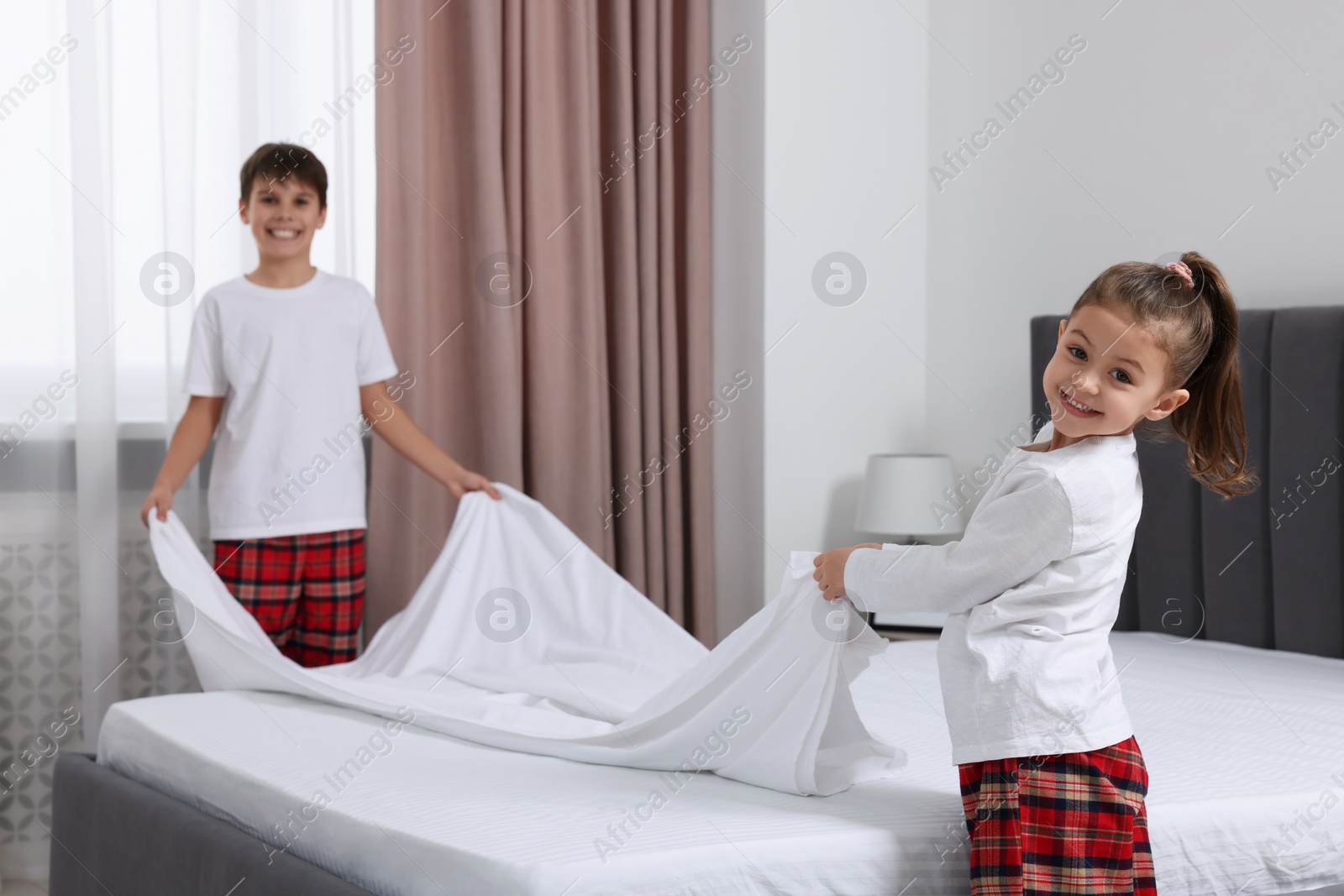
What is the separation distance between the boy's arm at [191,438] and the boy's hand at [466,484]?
0.51m

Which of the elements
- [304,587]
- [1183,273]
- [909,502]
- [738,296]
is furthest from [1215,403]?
[738,296]

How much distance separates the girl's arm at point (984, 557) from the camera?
133 centimetres

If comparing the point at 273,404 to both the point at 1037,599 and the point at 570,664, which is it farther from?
the point at 1037,599

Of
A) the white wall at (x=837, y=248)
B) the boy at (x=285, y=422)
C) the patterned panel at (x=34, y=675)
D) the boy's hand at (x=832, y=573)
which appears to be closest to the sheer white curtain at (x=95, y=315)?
the patterned panel at (x=34, y=675)

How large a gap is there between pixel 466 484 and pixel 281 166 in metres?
0.78

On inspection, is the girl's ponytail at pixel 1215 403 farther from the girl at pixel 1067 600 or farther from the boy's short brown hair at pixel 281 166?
the boy's short brown hair at pixel 281 166

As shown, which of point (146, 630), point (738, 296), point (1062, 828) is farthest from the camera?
point (738, 296)

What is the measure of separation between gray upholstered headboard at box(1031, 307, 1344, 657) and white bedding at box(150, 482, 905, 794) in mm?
1158

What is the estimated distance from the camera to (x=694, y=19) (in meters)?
3.42

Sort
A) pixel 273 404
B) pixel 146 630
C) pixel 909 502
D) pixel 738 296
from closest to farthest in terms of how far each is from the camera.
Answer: pixel 273 404 → pixel 146 630 → pixel 909 502 → pixel 738 296

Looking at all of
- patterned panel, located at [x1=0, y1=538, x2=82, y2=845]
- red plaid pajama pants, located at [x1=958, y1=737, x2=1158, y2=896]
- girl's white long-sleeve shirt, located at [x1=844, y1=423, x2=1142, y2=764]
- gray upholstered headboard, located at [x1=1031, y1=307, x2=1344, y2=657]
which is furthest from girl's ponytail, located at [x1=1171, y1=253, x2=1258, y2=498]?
patterned panel, located at [x1=0, y1=538, x2=82, y2=845]

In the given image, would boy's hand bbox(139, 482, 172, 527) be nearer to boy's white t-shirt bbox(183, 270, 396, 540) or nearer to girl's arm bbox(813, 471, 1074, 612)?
boy's white t-shirt bbox(183, 270, 396, 540)

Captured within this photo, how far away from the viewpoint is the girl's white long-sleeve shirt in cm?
132

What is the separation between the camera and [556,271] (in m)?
3.25
